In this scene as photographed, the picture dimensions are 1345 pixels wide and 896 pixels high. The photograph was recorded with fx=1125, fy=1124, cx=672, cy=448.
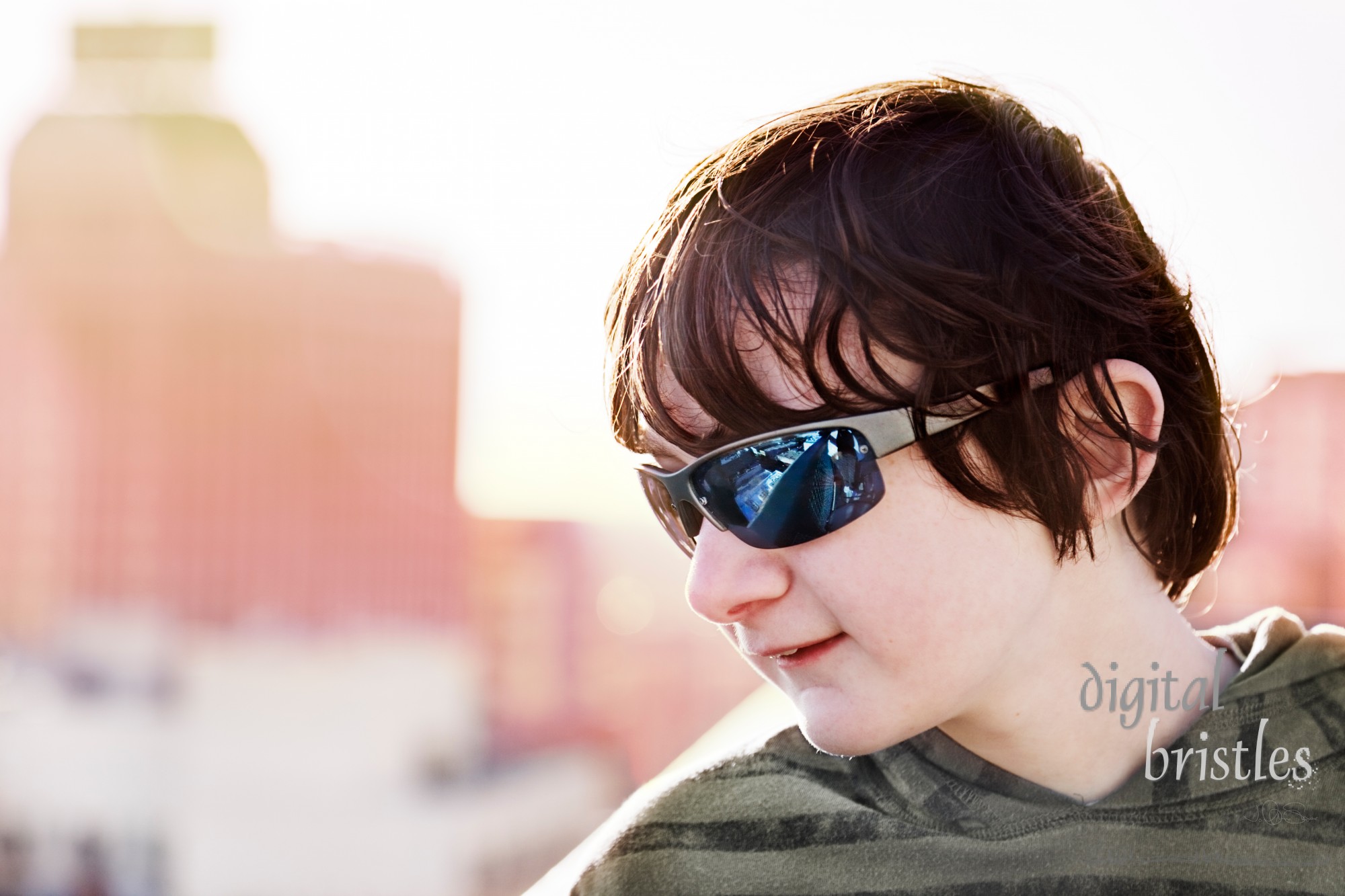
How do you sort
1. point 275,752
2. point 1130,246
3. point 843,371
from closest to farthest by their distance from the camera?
point 843,371
point 1130,246
point 275,752

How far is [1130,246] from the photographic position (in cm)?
85

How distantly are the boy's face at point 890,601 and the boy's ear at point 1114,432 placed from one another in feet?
0.20

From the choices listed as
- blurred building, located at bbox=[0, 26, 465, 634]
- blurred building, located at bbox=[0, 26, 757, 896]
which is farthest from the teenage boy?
blurred building, located at bbox=[0, 26, 465, 634]

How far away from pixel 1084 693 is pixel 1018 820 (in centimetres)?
10

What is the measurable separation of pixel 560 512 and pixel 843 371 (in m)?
44.5

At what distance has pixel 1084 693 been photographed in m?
0.83

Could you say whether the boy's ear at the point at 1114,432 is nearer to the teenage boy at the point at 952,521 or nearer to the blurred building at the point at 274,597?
the teenage boy at the point at 952,521

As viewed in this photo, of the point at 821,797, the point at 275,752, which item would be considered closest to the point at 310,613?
the point at 275,752

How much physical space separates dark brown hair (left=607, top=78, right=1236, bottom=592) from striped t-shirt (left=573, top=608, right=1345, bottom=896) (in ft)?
0.58

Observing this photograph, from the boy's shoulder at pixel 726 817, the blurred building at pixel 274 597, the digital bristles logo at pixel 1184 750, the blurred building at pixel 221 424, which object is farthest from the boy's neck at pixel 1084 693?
the blurred building at pixel 221 424

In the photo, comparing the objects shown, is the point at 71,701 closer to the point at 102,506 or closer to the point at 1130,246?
the point at 102,506

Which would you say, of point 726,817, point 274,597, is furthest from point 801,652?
point 274,597

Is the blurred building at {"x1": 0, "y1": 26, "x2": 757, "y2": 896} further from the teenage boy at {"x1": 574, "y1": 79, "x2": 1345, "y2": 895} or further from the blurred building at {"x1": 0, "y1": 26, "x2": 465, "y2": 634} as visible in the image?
the teenage boy at {"x1": 574, "y1": 79, "x2": 1345, "y2": 895}

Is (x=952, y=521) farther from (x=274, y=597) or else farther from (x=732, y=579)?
(x=274, y=597)
